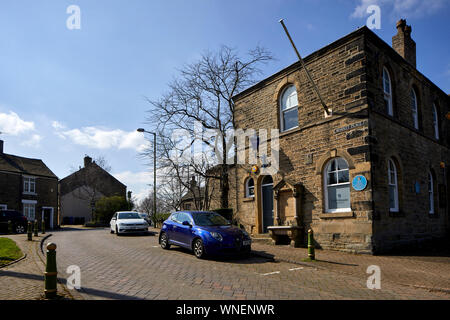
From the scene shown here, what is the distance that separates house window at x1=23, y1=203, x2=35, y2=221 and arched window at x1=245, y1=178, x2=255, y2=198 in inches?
1020

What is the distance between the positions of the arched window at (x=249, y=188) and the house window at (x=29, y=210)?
1020 inches

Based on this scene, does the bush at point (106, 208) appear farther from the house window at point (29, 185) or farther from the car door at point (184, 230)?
the car door at point (184, 230)

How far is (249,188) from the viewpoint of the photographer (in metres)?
16.4

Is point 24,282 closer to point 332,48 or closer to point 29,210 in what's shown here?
point 332,48

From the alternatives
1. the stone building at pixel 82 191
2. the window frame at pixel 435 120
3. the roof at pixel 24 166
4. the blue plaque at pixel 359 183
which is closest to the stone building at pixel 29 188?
the roof at pixel 24 166

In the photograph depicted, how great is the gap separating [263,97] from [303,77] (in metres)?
2.48

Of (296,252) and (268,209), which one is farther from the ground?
(268,209)

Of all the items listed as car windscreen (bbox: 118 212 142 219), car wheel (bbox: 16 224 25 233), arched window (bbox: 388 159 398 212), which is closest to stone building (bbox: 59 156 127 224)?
car wheel (bbox: 16 224 25 233)

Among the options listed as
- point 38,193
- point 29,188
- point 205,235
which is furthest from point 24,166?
point 205,235

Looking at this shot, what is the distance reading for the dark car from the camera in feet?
75.4

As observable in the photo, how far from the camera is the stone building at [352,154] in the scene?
11.4 meters
